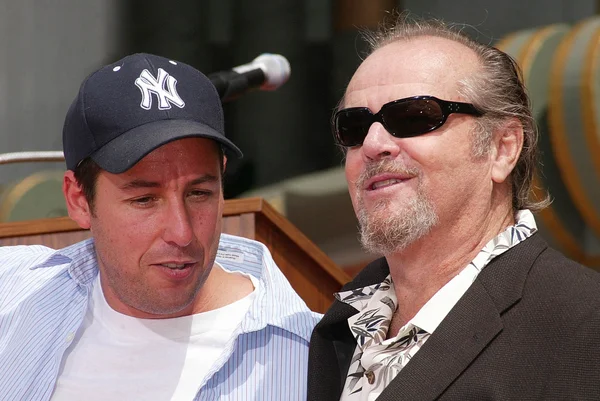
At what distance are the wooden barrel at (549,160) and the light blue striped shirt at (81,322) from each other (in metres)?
2.59

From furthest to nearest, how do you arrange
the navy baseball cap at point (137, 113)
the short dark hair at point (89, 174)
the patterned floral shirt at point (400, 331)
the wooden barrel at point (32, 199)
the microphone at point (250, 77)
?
the wooden barrel at point (32, 199) < the microphone at point (250, 77) < the short dark hair at point (89, 174) < the navy baseball cap at point (137, 113) < the patterned floral shirt at point (400, 331)

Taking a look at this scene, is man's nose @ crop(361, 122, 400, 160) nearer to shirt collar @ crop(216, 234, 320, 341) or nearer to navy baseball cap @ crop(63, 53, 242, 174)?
navy baseball cap @ crop(63, 53, 242, 174)

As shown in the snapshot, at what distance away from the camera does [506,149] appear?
1.81 m

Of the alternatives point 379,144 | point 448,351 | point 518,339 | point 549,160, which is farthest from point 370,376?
point 549,160

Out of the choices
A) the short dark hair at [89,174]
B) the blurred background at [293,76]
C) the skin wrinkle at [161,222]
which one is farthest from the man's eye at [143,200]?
the blurred background at [293,76]

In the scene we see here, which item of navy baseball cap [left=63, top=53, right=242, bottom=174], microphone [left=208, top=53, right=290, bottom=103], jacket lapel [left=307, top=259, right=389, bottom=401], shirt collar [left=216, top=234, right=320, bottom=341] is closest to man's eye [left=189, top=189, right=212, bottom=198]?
navy baseball cap [left=63, top=53, right=242, bottom=174]

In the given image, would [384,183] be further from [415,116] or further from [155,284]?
[155,284]

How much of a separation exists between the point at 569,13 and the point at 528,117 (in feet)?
10.4

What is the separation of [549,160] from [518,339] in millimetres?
3149

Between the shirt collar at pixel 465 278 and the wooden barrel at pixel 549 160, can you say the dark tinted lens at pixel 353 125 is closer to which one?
the shirt collar at pixel 465 278

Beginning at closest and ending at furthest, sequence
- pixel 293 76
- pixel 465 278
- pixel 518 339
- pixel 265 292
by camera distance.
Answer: pixel 518 339, pixel 465 278, pixel 265 292, pixel 293 76

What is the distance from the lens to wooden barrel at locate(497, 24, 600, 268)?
A: 4.36 m

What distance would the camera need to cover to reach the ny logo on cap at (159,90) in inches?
76.0

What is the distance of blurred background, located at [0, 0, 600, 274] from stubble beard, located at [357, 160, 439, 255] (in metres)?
2.18
